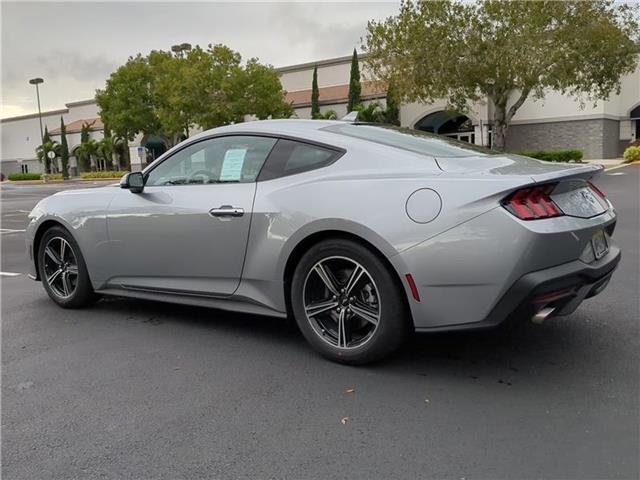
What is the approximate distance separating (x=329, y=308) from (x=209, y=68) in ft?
117

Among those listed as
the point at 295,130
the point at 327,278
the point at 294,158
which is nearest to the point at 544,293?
the point at 327,278

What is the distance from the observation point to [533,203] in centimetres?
297

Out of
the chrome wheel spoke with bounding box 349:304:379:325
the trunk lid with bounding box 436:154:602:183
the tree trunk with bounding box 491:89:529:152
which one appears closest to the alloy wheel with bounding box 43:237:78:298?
the chrome wheel spoke with bounding box 349:304:379:325

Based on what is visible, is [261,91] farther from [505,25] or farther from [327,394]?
[327,394]

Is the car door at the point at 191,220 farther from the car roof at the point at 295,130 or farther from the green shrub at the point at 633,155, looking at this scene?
the green shrub at the point at 633,155

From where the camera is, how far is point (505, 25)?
22703mm

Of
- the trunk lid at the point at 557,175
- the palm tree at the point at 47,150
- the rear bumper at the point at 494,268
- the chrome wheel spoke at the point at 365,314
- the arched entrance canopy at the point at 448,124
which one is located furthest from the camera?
the palm tree at the point at 47,150

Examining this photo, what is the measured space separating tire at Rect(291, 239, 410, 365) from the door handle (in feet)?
1.84

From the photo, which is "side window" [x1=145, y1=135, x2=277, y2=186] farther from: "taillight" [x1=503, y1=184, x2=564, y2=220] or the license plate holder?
the license plate holder

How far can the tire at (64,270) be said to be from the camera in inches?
190

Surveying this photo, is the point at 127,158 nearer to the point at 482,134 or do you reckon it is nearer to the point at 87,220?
the point at 482,134

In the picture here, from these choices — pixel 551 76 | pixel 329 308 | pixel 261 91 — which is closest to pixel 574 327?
pixel 329 308

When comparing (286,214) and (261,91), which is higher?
(261,91)

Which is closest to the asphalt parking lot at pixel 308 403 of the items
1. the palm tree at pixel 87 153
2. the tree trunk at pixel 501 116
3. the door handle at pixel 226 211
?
the door handle at pixel 226 211
